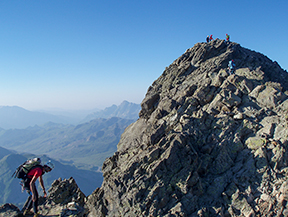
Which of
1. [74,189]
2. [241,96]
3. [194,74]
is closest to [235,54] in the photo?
[194,74]

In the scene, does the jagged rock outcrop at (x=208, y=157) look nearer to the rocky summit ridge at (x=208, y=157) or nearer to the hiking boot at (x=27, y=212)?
the rocky summit ridge at (x=208, y=157)

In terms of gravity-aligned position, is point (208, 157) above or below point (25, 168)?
above

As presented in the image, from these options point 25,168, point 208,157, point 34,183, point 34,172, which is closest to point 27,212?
point 34,183

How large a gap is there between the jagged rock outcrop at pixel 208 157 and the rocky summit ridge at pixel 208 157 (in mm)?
105

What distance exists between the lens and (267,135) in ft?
81.6

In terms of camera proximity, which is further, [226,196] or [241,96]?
[241,96]

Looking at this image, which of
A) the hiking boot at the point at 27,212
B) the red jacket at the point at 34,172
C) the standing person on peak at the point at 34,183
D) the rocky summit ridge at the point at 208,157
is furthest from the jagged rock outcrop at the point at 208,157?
the red jacket at the point at 34,172

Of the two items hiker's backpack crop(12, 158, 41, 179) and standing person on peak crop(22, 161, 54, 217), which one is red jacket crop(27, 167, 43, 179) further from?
hiker's backpack crop(12, 158, 41, 179)

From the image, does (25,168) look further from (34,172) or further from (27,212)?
(27,212)

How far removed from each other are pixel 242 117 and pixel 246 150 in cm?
537

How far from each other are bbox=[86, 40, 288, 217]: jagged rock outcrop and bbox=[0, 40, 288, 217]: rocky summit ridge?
0.10m

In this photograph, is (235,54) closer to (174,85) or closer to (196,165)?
(174,85)

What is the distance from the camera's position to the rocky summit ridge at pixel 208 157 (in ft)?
70.5

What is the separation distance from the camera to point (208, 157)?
1005 inches
